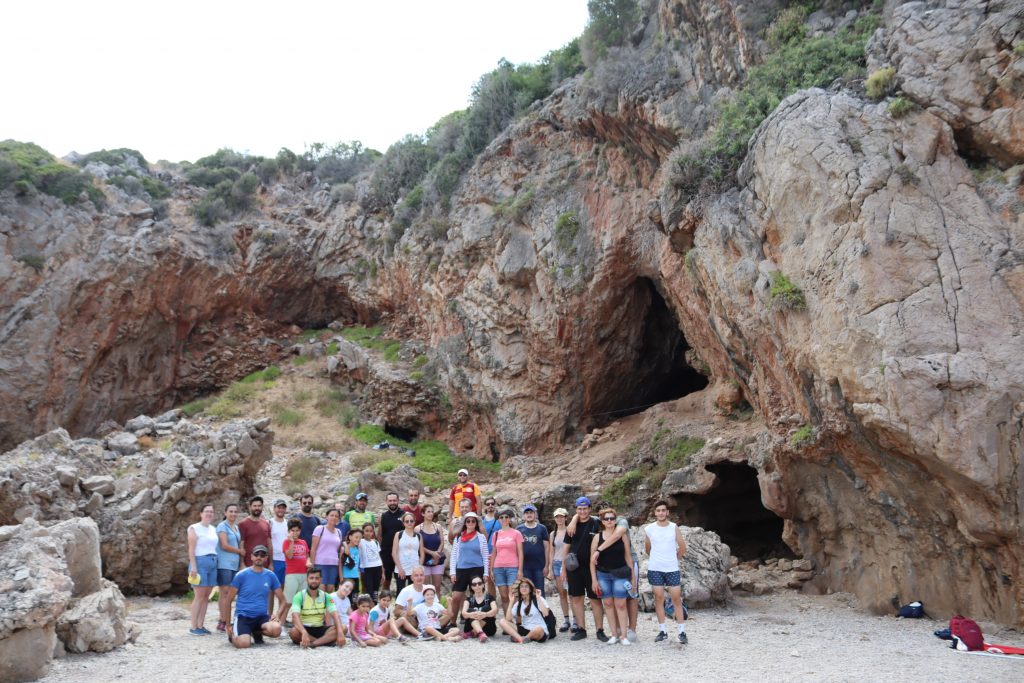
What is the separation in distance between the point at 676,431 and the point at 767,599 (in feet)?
16.4

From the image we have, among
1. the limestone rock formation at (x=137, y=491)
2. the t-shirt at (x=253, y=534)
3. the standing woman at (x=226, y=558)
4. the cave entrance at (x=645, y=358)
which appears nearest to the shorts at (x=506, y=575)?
the t-shirt at (x=253, y=534)

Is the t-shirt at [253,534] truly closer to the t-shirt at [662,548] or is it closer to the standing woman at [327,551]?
the standing woman at [327,551]

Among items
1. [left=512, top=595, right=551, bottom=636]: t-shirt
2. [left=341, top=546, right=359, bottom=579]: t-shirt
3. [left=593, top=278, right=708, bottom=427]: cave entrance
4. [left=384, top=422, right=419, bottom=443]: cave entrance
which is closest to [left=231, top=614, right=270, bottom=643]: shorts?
[left=341, top=546, right=359, bottom=579]: t-shirt

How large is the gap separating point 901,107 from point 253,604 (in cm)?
1119

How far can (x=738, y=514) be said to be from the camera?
56.9 feet

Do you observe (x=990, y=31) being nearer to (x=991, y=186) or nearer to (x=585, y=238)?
(x=991, y=186)

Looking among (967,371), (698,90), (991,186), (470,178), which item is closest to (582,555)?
(967,371)

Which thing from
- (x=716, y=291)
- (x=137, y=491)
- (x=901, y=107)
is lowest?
(x=137, y=491)

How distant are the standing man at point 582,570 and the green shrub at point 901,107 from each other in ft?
25.0

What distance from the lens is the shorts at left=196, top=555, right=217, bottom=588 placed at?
9.16 meters

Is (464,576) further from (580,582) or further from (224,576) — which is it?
(224,576)

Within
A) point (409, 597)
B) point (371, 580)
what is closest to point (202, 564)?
point (371, 580)

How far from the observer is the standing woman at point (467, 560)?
935 cm

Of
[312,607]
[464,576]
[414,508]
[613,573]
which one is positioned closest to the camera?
[613,573]
